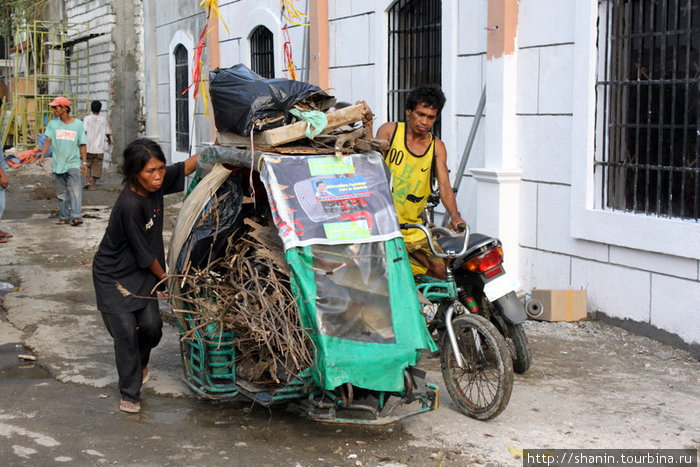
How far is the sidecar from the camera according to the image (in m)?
4.35

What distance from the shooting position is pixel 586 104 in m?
6.87

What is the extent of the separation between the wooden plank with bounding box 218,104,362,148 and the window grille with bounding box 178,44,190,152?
37.8 feet

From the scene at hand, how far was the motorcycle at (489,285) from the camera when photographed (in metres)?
5.09

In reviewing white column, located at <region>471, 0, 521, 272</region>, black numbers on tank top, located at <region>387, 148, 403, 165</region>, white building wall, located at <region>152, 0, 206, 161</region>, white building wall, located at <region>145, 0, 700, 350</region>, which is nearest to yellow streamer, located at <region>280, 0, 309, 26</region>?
white building wall, located at <region>145, 0, 700, 350</region>

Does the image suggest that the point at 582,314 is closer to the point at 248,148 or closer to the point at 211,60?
the point at 248,148

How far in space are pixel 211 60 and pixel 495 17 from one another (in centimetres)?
778

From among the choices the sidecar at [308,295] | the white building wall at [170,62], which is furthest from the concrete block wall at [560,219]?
the white building wall at [170,62]

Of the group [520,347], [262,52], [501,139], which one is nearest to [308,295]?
[520,347]

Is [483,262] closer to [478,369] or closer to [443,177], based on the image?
[478,369]

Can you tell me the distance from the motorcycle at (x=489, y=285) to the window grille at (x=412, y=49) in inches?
154

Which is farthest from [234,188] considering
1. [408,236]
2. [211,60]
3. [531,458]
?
[211,60]

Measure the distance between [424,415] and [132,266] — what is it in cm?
186

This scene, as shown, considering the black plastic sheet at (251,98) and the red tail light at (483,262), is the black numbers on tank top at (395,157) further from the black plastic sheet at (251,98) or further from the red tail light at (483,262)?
the red tail light at (483,262)

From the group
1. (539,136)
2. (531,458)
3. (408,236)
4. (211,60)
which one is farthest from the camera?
(211,60)
